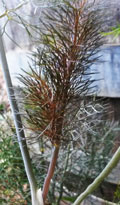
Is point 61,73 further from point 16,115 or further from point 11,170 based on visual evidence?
point 11,170

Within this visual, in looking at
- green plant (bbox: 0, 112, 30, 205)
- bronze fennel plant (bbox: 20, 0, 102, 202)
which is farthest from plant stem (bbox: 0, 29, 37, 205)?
green plant (bbox: 0, 112, 30, 205)

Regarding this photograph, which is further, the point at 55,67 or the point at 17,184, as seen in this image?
the point at 17,184

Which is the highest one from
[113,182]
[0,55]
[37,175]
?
[0,55]

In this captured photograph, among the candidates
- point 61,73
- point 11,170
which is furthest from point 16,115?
point 11,170

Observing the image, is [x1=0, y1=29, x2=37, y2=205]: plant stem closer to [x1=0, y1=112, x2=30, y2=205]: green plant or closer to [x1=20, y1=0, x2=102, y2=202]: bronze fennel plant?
[x1=20, y1=0, x2=102, y2=202]: bronze fennel plant

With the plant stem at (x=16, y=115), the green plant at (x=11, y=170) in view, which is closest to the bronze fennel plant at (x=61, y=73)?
the plant stem at (x=16, y=115)

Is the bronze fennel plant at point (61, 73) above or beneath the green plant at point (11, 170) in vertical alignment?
above

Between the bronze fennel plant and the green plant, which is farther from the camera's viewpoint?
the green plant

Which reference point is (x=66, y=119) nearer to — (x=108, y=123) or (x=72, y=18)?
(x=72, y=18)

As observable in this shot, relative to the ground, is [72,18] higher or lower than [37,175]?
higher

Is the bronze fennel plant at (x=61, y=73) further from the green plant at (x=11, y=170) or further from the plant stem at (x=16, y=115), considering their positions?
the green plant at (x=11, y=170)

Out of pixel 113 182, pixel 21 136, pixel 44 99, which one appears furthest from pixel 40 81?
pixel 113 182
